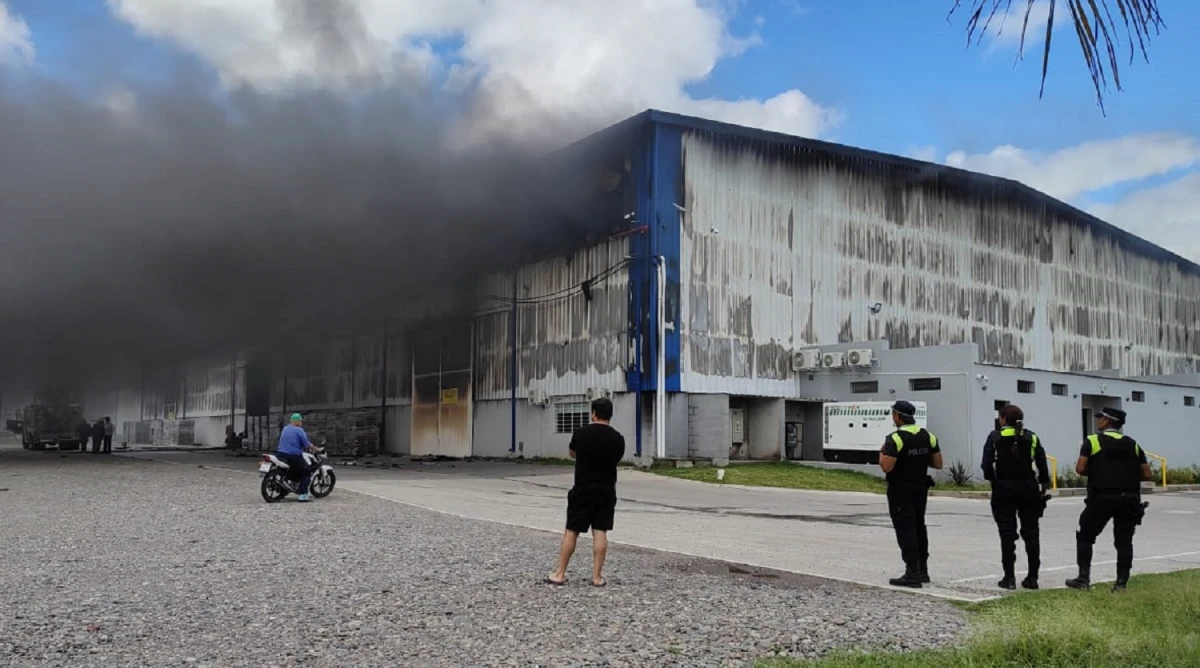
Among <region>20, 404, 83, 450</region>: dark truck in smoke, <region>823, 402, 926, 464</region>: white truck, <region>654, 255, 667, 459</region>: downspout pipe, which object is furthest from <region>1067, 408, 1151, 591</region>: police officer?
<region>20, 404, 83, 450</region>: dark truck in smoke

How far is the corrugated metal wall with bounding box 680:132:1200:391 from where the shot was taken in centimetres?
2853

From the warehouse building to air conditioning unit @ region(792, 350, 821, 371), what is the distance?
0.07 m

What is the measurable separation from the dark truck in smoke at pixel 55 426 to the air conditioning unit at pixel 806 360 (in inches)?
1289

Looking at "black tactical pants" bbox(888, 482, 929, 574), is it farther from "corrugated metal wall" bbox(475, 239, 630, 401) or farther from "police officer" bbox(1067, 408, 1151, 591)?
"corrugated metal wall" bbox(475, 239, 630, 401)

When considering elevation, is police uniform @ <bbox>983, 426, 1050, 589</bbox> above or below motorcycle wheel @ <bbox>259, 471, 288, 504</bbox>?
above

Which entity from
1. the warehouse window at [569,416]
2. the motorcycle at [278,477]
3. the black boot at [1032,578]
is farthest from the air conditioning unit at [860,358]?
the black boot at [1032,578]

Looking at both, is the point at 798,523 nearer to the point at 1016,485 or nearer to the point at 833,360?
the point at 1016,485

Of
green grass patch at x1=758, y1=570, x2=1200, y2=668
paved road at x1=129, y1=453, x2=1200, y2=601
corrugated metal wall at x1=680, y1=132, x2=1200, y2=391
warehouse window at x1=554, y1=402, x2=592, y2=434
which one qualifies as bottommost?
paved road at x1=129, y1=453, x2=1200, y2=601

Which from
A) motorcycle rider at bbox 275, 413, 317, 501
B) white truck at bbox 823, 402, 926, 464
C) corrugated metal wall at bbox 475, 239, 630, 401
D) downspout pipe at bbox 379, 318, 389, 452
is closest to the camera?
motorcycle rider at bbox 275, 413, 317, 501

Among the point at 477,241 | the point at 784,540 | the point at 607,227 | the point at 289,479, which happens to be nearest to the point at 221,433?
the point at 477,241

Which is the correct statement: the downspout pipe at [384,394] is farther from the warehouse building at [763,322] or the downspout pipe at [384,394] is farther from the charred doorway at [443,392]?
the charred doorway at [443,392]

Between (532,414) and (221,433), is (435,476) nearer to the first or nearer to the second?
(532,414)

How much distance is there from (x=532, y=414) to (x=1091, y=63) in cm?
2916

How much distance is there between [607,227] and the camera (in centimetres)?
2906
